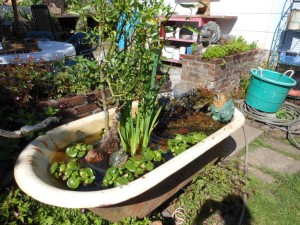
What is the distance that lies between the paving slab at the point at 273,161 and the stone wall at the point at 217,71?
124cm

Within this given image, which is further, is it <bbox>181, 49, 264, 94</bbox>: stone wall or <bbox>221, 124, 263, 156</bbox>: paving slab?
<bbox>181, 49, 264, 94</bbox>: stone wall

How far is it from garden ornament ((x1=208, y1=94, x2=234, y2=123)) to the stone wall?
1.23 meters

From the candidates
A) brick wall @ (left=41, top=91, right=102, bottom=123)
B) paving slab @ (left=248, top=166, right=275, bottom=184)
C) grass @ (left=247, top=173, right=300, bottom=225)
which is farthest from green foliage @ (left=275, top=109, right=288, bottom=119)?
brick wall @ (left=41, top=91, right=102, bottom=123)

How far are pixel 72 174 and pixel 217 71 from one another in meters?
2.71

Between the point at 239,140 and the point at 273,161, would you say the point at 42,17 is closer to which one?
the point at 239,140

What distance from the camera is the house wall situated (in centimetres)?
414

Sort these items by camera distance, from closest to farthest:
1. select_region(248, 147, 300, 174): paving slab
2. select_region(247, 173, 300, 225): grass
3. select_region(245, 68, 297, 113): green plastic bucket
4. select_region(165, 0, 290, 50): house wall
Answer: select_region(247, 173, 300, 225): grass, select_region(248, 147, 300, 174): paving slab, select_region(245, 68, 297, 113): green plastic bucket, select_region(165, 0, 290, 50): house wall

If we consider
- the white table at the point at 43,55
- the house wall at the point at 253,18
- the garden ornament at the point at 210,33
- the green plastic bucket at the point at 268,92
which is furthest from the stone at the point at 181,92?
the house wall at the point at 253,18

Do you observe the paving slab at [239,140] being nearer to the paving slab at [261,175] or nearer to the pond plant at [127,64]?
the paving slab at [261,175]

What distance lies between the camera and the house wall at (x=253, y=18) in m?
4.14

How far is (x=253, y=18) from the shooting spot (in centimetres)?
435

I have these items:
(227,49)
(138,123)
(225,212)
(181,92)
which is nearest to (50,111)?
A: (138,123)

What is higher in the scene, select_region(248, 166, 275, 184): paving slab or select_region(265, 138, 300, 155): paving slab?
select_region(265, 138, 300, 155): paving slab

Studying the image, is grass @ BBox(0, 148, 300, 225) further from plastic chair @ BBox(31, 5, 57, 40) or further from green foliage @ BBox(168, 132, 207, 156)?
plastic chair @ BBox(31, 5, 57, 40)
